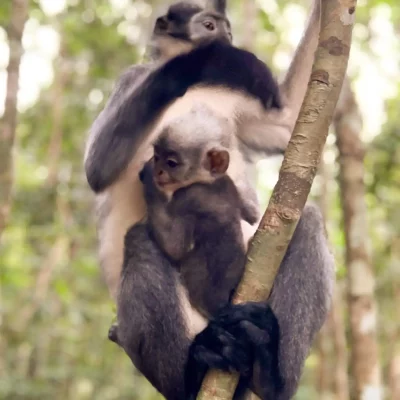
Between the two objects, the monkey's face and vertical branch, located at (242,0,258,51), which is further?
vertical branch, located at (242,0,258,51)

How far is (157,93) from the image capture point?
2.50 metres

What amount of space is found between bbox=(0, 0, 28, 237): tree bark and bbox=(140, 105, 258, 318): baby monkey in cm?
159

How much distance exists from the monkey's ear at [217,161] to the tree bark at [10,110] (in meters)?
1.74

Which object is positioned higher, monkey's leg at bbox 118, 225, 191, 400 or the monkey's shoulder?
the monkey's shoulder

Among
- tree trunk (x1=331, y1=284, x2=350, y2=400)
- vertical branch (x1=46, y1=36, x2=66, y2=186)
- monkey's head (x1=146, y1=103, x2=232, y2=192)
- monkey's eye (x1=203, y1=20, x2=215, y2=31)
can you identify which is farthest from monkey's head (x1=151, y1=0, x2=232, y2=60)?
vertical branch (x1=46, y1=36, x2=66, y2=186)

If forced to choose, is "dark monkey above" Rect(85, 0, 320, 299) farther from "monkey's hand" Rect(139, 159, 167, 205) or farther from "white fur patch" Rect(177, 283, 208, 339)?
"white fur patch" Rect(177, 283, 208, 339)

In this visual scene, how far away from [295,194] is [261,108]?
866 mm

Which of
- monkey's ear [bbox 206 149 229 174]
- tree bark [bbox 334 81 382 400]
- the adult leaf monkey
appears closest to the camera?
the adult leaf monkey

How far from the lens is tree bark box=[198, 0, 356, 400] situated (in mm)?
2131

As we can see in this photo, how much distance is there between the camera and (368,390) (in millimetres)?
3787

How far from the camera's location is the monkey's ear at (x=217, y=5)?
3.24 meters

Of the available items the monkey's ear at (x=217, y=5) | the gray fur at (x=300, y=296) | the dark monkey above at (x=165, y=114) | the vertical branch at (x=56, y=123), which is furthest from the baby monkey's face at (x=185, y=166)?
the vertical branch at (x=56, y=123)

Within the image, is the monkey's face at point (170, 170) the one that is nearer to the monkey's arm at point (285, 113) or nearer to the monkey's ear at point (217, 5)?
the monkey's arm at point (285, 113)

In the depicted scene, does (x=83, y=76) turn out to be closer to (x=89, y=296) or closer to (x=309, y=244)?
→ (x=89, y=296)
